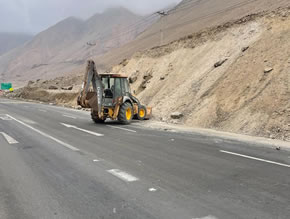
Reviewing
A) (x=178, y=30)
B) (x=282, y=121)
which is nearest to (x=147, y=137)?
(x=282, y=121)

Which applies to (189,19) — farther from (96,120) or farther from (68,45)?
(68,45)

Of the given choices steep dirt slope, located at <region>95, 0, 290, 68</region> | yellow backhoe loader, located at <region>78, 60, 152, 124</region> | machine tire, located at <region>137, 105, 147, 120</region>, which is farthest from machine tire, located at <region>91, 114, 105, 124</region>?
steep dirt slope, located at <region>95, 0, 290, 68</region>

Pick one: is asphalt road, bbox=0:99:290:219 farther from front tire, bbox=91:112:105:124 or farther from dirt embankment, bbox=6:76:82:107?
dirt embankment, bbox=6:76:82:107

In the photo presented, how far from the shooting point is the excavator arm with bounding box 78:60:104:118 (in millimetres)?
15703

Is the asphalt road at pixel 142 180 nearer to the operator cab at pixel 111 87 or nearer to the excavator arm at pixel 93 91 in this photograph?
the excavator arm at pixel 93 91

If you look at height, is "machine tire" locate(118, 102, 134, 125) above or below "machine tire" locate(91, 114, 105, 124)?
above

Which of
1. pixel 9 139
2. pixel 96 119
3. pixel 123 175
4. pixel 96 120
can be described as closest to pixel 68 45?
pixel 96 120

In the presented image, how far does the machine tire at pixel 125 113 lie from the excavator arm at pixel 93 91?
111 cm

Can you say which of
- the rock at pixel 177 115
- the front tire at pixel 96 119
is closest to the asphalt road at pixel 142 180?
the front tire at pixel 96 119

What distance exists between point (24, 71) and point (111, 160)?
16004 centimetres

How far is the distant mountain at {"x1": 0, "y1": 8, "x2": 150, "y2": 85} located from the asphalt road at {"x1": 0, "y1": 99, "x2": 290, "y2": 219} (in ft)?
404

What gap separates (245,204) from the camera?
5.02 m

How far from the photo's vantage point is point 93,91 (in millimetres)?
16062

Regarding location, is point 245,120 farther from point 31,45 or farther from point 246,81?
point 31,45
